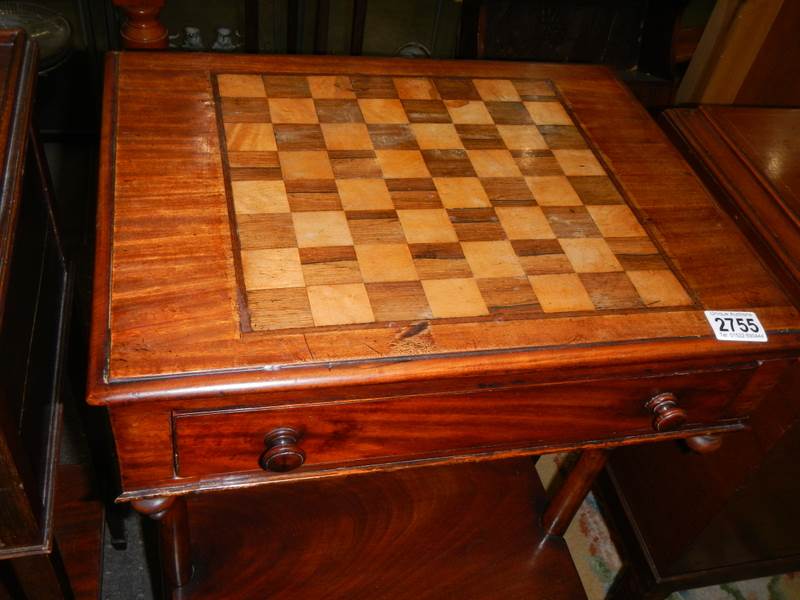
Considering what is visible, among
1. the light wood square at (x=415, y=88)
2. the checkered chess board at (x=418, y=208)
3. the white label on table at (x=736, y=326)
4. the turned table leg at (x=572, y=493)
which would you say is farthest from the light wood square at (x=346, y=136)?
the turned table leg at (x=572, y=493)

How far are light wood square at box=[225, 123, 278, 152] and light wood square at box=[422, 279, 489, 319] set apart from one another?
34 cm

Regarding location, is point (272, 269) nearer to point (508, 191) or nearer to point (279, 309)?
point (279, 309)

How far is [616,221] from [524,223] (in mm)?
139

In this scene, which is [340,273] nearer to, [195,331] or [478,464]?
[195,331]

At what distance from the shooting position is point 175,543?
47.1 inches

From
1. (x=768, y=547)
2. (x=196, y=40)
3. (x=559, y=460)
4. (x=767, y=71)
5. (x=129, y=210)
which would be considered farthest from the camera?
(x=196, y=40)

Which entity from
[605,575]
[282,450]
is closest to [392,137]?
[282,450]

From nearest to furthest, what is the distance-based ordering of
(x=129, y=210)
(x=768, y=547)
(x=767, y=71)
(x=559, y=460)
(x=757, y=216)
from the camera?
1. (x=129, y=210)
2. (x=757, y=216)
3. (x=768, y=547)
4. (x=559, y=460)
5. (x=767, y=71)

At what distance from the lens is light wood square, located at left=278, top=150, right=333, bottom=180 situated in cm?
103

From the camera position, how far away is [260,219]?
948 mm

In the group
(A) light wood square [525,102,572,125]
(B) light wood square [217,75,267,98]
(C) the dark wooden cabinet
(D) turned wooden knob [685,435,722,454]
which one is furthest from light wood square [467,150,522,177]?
(C) the dark wooden cabinet

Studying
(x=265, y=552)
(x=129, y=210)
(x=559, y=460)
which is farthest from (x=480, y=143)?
(x=559, y=460)

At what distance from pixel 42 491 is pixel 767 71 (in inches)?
80.3

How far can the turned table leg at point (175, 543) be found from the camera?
1122 millimetres
